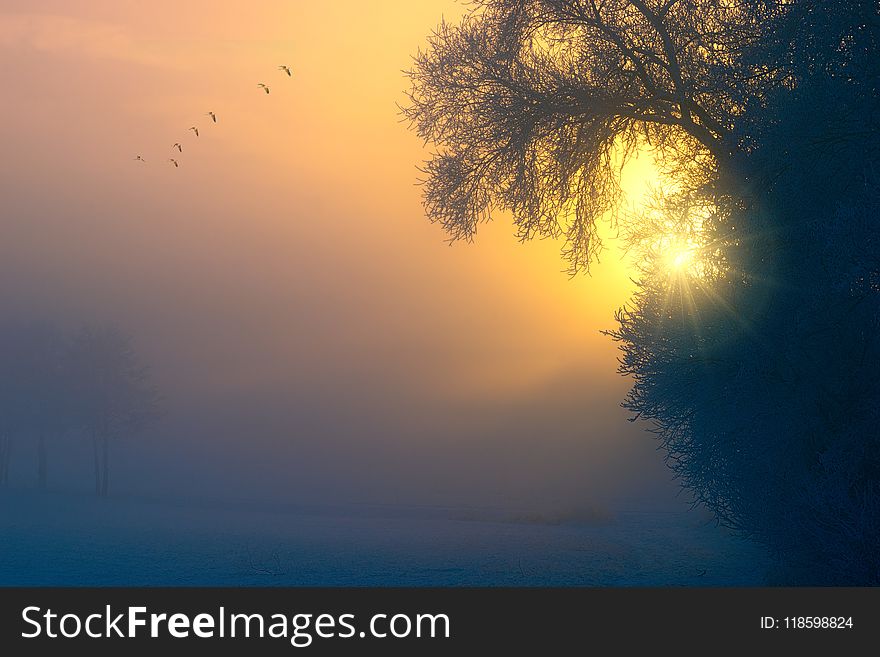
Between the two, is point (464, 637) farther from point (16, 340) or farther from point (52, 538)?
point (16, 340)

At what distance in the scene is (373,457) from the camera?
107000mm

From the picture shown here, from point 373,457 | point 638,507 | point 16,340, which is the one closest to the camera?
point 638,507

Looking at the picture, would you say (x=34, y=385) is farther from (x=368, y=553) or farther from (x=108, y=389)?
(x=368, y=553)

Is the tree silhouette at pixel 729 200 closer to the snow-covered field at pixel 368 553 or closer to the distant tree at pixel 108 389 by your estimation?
the snow-covered field at pixel 368 553

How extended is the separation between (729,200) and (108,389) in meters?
54.3

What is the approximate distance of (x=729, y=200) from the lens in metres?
12.6

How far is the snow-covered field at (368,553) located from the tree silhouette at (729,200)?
4499mm

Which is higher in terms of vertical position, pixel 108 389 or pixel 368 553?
pixel 108 389

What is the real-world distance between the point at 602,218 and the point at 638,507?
3904 centimetres

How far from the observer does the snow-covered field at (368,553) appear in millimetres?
16578

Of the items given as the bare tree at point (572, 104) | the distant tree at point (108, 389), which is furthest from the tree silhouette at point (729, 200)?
the distant tree at point (108, 389)

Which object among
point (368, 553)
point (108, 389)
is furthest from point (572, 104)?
point (108, 389)

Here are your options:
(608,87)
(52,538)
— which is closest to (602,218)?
(608,87)

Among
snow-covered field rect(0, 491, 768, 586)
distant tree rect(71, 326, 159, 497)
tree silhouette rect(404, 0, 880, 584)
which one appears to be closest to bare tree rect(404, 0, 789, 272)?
tree silhouette rect(404, 0, 880, 584)
